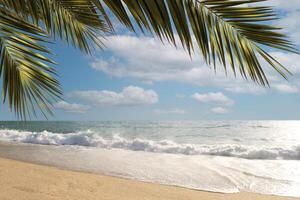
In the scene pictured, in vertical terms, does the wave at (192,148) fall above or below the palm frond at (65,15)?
below

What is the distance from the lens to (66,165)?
25.1 feet

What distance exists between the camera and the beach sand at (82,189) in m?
4.43

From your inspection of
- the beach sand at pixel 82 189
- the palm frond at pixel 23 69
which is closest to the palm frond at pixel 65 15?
the palm frond at pixel 23 69

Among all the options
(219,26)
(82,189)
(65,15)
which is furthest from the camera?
(82,189)

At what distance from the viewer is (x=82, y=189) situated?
4941mm

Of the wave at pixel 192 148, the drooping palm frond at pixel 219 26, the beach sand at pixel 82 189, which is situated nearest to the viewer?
the drooping palm frond at pixel 219 26

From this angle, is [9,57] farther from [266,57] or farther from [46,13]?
[266,57]

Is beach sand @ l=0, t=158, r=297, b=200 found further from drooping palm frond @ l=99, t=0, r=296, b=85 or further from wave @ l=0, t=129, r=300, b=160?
wave @ l=0, t=129, r=300, b=160

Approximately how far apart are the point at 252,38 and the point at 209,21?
0.35 ft

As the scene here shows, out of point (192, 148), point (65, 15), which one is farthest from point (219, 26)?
point (192, 148)

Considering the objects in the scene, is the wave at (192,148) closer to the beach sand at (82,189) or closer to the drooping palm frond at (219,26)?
the beach sand at (82,189)

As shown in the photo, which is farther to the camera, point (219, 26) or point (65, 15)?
point (65, 15)

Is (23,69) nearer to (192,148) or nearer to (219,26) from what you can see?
(219,26)

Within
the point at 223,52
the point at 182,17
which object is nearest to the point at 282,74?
the point at 223,52
